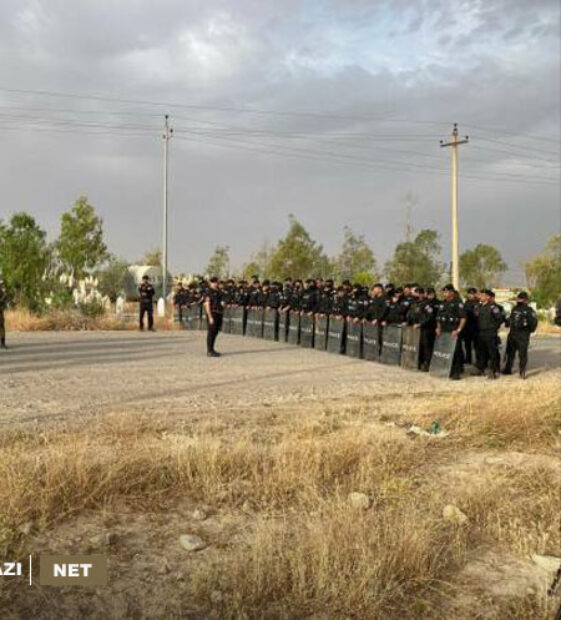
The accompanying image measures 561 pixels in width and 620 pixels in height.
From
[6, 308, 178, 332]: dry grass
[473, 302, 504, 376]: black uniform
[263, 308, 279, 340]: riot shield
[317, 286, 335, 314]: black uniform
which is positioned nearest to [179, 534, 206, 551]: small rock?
[473, 302, 504, 376]: black uniform

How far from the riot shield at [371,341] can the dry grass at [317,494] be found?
7.23 metres

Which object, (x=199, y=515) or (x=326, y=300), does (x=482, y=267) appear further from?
(x=199, y=515)

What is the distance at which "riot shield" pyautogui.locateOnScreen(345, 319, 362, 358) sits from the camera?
1691cm

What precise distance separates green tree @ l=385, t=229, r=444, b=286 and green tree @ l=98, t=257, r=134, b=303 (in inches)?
695

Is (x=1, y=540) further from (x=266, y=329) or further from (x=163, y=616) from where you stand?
(x=266, y=329)

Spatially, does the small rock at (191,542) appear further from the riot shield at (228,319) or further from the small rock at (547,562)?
the riot shield at (228,319)

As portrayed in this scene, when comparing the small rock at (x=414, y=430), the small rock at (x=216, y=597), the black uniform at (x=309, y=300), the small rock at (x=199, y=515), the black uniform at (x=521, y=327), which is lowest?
the small rock at (x=216, y=597)

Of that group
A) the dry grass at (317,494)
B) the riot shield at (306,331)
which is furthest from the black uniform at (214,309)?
the dry grass at (317,494)

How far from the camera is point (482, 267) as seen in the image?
55094 millimetres

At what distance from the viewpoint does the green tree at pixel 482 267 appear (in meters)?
54.7

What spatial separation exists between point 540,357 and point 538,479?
12883 mm

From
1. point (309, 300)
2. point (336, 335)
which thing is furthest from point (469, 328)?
point (309, 300)

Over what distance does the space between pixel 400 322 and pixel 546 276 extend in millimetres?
32511

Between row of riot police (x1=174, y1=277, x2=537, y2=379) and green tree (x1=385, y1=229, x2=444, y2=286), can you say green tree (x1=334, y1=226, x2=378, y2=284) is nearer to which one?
green tree (x1=385, y1=229, x2=444, y2=286)
